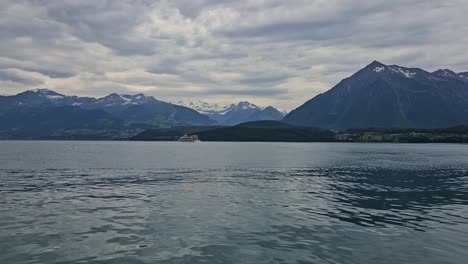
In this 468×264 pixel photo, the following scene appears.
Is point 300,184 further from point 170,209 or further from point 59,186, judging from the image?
point 59,186

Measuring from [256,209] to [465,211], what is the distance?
29.6m

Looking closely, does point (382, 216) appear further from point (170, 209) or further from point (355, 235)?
point (170, 209)

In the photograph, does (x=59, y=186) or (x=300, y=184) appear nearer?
(x=59, y=186)

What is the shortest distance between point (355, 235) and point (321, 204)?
1842cm

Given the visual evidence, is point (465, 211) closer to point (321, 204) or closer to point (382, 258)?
point (321, 204)

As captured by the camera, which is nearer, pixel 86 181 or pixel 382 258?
pixel 382 258

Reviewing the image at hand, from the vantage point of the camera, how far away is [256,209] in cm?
5359

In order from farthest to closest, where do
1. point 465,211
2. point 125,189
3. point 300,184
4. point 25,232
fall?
point 300,184 < point 125,189 < point 465,211 < point 25,232

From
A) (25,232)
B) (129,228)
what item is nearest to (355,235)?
(129,228)

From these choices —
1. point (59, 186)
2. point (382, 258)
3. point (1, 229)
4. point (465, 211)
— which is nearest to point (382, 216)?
point (465, 211)

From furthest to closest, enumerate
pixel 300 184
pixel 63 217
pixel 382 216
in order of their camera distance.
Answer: pixel 300 184 → pixel 382 216 → pixel 63 217

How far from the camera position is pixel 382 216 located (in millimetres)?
49844

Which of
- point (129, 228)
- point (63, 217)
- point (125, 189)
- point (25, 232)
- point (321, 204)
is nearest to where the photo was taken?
point (25, 232)

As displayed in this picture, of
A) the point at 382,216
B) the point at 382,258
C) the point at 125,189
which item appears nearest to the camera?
the point at 382,258
